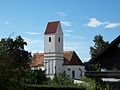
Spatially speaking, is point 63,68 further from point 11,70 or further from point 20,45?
point 11,70

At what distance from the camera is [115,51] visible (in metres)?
26.4

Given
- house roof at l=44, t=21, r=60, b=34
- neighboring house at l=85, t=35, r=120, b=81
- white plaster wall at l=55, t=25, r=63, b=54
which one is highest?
house roof at l=44, t=21, r=60, b=34

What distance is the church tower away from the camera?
107188 millimetres

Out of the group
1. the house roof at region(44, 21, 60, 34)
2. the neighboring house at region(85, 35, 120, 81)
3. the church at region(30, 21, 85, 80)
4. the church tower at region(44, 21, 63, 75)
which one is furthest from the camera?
the house roof at region(44, 21, 60, 34)

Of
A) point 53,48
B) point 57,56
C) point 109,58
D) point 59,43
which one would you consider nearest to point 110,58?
point 109,58

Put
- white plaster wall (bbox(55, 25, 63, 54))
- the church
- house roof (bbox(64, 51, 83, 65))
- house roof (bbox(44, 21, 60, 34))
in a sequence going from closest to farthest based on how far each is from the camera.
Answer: the church → house roof (bbox(64, 51, 83, 65)) → house roof (bbox(44, 21, 60, 34)) → white plaster wall (bbox(55, 25, 63, 54))

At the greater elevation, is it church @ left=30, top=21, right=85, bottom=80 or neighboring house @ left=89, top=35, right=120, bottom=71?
church @ left=30, top=21, right=85, bottom=80

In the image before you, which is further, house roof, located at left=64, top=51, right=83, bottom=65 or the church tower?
house roof, located at left=64, top=51, right=83, bottom=65

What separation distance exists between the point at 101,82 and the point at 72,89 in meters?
14.7

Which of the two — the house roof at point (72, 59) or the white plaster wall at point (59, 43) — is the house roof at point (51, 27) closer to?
the white plaster wall at point (59, 43)

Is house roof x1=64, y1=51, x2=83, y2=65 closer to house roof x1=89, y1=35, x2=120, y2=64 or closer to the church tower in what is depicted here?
the church tower

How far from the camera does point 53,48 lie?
10931 centimetres

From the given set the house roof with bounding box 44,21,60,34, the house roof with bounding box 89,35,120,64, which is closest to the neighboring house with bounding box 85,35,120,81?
the house roof with bounding box 89,35,120,64

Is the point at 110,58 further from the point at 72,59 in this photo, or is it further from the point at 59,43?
the point at 59,43
